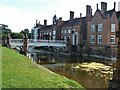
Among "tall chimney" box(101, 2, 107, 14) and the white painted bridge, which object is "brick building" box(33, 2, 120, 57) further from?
the white painted bridge

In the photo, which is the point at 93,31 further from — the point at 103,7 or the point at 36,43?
the point at 36,43

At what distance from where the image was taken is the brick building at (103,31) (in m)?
42.4

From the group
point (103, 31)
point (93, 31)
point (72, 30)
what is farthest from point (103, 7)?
point (72, 30)

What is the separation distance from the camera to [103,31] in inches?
1732

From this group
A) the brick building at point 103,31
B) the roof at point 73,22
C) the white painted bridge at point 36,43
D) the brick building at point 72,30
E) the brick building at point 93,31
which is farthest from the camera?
the roof at point 73,22

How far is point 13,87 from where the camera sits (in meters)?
7.40

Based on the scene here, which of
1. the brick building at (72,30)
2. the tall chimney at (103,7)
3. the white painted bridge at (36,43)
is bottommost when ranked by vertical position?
the white painted bridge at (36,43)

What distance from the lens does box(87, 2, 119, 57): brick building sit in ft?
139

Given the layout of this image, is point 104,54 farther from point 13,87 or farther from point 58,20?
point 13,87

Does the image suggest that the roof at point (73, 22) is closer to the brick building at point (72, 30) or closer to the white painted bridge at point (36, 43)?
the brick building at point (72, 30)

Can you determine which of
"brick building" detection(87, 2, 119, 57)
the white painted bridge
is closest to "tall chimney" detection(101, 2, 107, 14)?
"brick building" detection(87, 2, 119, 57)

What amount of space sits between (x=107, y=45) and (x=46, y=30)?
3075cm

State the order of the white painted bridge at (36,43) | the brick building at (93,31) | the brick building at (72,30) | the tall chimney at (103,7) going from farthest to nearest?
the brick building at (72,30) → the tall chimney at (103,7) → the white painted bridge at (36,43) → the brick building at (93,31)

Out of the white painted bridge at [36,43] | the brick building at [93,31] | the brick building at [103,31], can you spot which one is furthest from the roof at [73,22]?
the brick building at [103,31]
